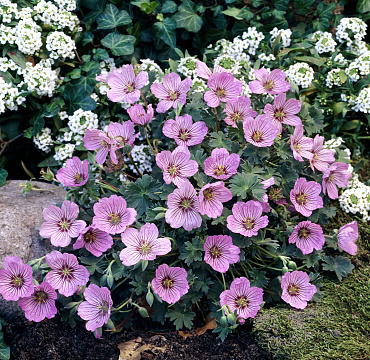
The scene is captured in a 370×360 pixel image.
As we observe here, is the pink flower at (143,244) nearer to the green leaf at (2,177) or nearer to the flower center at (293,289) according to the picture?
the flower center at (293,289)

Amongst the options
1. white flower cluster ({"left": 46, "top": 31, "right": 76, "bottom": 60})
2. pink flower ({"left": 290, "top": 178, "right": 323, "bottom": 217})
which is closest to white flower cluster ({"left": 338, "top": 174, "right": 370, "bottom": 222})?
pink flower ({"left": 290, "top": 178, "right": 323, "bottom": 217})

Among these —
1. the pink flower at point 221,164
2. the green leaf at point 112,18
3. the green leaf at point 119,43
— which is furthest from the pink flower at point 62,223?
the green leaf at point 112,18

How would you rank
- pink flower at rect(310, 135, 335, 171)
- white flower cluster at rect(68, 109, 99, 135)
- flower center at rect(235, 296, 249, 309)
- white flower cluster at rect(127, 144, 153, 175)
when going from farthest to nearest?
1. white flower cluster at rect(68, 109, 99, 135)
2. white flower cluster at rect(127, 144, 153, 175)
3. pink flower at rect(310, 135, 335, 171)
4. flower center at rect(235, 296, 249, 309)

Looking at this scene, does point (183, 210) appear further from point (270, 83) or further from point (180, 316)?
point (270, 83)

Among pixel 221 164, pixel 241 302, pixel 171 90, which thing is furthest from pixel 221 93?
pixel 241 302

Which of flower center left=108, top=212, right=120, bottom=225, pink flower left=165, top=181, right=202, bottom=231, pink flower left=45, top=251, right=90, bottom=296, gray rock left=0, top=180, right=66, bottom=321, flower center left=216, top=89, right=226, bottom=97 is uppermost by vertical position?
flower center left=216, top=89, right=226, bottom=97

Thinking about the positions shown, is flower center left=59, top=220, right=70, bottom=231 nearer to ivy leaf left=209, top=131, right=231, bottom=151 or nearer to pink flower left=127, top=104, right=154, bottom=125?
pink flower left=127, top=104, right=154, bottom=125

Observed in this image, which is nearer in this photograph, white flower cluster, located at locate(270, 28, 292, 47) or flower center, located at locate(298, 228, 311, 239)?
flower center, located at locate(298, 228, 311, 239)
